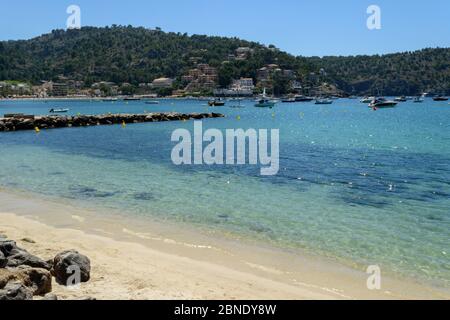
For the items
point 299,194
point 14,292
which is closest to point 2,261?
point 14,292

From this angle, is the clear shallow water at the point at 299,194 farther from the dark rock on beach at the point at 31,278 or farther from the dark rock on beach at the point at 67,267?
the dark rock on beach at the point at 31,278

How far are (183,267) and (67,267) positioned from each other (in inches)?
106

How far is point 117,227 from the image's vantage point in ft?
47.0

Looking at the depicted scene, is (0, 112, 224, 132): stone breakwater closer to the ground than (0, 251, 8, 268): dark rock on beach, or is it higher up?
higher up

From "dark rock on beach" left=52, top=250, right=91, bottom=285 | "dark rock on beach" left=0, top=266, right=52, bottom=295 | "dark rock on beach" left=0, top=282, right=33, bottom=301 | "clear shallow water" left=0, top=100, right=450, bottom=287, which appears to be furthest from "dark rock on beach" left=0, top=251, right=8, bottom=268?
"clear shallow water" left=0, top=100, right=450, bottom=287

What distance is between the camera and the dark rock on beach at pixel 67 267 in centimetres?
909

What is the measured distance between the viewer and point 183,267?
10602 millimetres

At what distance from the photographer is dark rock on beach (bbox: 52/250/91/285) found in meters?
9.09

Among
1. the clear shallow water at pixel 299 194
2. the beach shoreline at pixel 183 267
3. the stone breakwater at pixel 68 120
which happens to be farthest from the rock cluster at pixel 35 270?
the stone breakwater at pixel 68 120

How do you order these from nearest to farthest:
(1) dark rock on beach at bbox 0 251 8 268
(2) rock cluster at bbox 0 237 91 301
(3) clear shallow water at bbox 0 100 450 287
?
(2) rock cluster at bbox 0 237 91 301
(1) dark rock on beach at bbox 0 251 8 268
(3) clear shallow water at bbox 0 100 450 287

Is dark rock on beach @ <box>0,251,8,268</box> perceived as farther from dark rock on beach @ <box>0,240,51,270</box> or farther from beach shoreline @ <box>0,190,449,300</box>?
beach shoreline @ <box>0,190,449,300</box>

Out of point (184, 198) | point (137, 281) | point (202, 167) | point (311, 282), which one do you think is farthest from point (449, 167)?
point (137, 281)

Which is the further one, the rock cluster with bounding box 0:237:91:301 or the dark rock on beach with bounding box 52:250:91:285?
the dark rock on beach with bounding box 52:250:91:285

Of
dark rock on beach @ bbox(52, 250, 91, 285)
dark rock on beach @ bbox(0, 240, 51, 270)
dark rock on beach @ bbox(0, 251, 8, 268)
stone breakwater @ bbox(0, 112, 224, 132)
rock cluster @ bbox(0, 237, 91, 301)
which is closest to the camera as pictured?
rock cluster @ bbox(0, 237, 91, 301)
